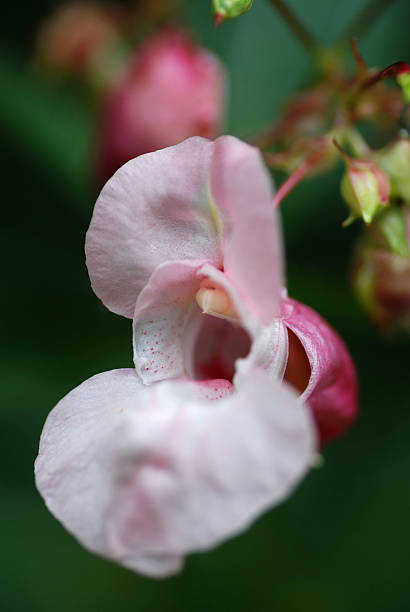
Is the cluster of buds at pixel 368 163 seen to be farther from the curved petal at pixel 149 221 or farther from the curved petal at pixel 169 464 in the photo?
the curved petal at pixel 169 464

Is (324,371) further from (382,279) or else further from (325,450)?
(325,450)

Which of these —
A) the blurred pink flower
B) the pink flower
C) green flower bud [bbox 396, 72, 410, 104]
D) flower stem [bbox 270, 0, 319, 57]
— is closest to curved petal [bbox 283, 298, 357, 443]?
the pink flower

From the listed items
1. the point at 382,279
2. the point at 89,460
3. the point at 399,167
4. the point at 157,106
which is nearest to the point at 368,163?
the point at 399,167

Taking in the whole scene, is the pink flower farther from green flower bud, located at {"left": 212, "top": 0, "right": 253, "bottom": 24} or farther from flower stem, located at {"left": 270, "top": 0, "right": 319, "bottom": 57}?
flower stem, located at {"left": 270, "top": 0, "right": 319, "bottom": 57}

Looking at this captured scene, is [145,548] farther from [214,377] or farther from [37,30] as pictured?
[37,30]

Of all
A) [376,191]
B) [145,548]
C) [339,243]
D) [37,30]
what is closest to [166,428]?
[145,548]

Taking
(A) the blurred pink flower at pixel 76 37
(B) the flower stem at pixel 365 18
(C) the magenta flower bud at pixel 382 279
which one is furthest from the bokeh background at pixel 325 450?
(C) the magenta flower bud at pixel 382 279

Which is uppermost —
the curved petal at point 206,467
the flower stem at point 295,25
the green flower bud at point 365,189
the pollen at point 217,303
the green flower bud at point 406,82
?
the flower stem at point 295,25
